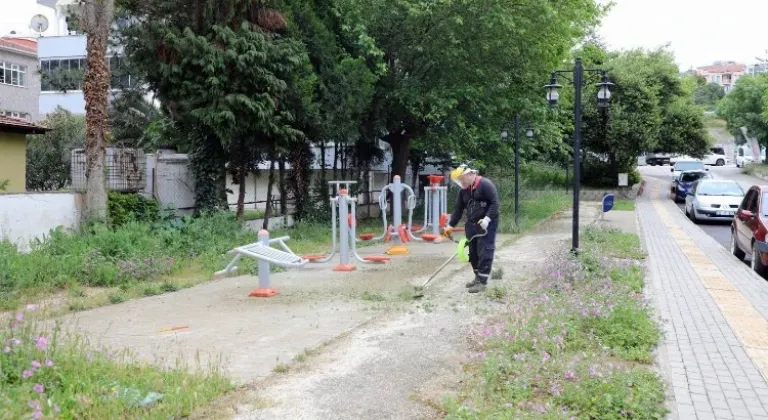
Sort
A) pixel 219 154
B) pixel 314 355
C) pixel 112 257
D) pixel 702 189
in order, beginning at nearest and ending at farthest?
1. pixel 314 355
2. pixel 112 257
3. pixel 219 154
4. pixel 702 189

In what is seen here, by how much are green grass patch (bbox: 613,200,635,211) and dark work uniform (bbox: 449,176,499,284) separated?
1937cm

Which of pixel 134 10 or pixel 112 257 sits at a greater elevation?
pixel 134 10

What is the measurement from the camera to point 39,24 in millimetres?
37062

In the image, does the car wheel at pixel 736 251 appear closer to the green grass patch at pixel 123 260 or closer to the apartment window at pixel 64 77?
the green grass patch at pixel 123 260

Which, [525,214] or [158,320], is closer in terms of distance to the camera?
[158,320]

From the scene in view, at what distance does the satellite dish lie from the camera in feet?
121

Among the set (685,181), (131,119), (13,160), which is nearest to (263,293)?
(13,160)

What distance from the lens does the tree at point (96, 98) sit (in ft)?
43.2

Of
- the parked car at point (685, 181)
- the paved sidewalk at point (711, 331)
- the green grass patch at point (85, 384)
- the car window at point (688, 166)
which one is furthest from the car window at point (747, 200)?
the car window at point (688, 166)

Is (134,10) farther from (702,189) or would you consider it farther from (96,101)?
(702,189)

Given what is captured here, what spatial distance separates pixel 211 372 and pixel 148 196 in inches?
428

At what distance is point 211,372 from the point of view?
5.23 metres

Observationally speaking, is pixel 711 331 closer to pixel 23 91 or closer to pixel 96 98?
pixel 96 98

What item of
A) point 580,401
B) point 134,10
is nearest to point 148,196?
point 134,10
